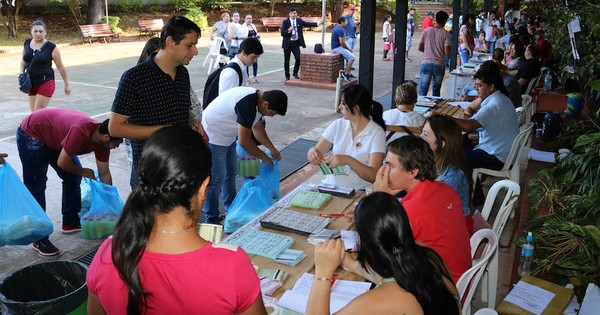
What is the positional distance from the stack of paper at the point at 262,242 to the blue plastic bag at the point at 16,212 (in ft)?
6.42

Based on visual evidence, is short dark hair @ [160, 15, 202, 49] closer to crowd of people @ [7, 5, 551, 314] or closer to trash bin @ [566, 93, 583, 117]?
crowd of people @ [7, 5, 551, 314]

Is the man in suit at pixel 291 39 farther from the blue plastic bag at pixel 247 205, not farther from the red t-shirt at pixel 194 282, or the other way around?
the red t-shirt at pixel 194 282

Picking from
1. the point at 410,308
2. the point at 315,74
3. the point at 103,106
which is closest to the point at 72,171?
the point at 410,308

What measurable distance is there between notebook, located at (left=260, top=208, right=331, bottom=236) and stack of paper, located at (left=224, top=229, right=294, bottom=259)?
3.3 inches

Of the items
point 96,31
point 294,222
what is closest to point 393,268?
point 294,222

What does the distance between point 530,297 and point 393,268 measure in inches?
70.5

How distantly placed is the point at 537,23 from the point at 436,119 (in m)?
16.8

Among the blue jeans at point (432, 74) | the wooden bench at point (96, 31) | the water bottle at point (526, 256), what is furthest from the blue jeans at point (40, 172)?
the wooden bench at point (96, 31)

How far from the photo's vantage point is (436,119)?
140 inches

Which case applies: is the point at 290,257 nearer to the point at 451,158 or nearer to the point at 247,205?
the point at 451,158

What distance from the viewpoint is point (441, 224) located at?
2.56m

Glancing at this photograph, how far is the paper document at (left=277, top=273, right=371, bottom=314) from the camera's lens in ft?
7.26

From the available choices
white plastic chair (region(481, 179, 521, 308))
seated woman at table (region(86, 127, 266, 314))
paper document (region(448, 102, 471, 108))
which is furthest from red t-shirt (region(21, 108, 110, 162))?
paper document (region(448, 102, 471, 108))

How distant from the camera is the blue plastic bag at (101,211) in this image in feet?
13.9
